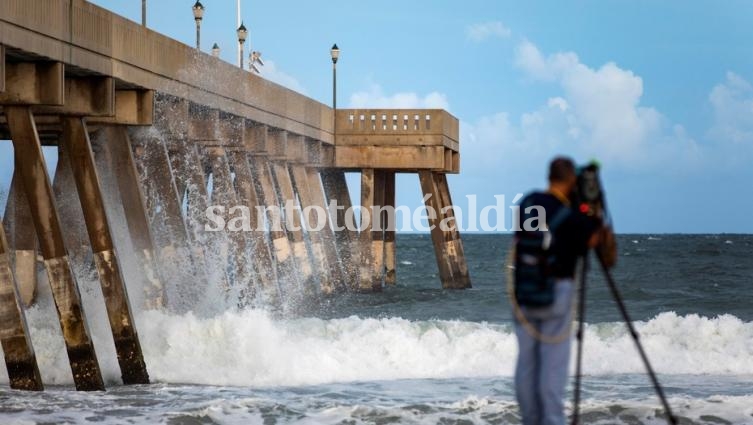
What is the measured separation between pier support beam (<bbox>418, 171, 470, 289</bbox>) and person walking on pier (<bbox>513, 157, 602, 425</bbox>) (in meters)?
29.5

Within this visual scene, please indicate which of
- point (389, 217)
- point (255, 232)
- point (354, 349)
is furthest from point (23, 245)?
point (389, 217)

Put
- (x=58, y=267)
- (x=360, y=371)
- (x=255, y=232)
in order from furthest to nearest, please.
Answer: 1. (x=255, y=232)
2. (x=360, y=371)
3. (x=58, y=267)

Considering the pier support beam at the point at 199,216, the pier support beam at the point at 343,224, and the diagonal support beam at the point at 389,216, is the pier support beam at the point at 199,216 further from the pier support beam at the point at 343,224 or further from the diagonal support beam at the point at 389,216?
the diagonal support beam at the point at 389,216

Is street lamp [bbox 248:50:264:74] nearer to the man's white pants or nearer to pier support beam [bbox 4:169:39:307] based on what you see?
pier support beam [bbox 4:169:39:307]

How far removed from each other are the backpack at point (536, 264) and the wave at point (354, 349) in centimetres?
1187

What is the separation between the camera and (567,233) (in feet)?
26.9

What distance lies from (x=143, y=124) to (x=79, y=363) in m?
5.97

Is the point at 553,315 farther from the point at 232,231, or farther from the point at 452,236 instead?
the point at 452,236

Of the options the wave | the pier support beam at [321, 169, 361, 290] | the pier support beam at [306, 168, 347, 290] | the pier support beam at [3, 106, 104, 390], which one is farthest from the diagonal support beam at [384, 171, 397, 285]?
the pier support beam at [3, 106, 104, 390]

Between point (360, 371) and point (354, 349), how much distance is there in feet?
6.34

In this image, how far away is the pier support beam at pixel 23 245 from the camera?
25594 mm

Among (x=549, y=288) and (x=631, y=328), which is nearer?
(x=549, y=288)

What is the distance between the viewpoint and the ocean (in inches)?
606

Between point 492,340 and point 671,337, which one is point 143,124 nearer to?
point 492,340
